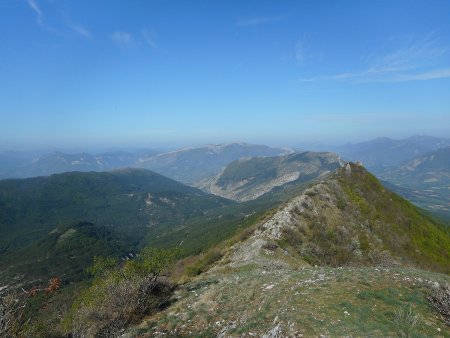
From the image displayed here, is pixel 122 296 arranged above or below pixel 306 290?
below

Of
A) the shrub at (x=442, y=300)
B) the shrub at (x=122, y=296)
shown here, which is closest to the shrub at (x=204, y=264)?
the shrub at (x=122, y=296)

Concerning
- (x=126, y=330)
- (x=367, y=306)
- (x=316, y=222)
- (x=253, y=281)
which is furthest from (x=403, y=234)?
(x=126, y=330)

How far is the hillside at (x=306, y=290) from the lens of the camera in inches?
795

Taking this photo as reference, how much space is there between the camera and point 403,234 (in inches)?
2997

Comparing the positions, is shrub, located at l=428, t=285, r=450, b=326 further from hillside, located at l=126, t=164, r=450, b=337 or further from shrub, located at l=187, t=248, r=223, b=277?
shrub, located at l=187, t=248, r=223, b=277

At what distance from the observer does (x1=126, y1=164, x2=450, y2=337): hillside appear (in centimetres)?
2020

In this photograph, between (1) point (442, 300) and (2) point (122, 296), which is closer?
(1) point (442, 300)

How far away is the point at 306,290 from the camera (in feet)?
86.8

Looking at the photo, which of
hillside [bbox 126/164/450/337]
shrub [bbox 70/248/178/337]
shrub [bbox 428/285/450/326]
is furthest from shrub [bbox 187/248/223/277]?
shrub [bbox 428/285/450/326]

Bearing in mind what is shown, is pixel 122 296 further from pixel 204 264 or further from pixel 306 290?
pixel 204 264

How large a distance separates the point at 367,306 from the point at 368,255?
4473 centimetres

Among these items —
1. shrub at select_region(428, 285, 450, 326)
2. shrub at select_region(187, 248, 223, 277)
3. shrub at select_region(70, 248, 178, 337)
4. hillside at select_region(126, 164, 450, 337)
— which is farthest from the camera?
shrub at select_region(187, 248, 223, 277)

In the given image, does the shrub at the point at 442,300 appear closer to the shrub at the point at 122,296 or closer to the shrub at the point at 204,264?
the shrub at the point at 122,296

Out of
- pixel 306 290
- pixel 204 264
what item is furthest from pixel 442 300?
pixel 204 264
